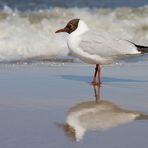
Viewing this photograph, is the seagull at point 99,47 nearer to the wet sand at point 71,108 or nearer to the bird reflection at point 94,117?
the wet sand at point 71,108

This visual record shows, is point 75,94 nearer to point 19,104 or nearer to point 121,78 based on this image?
point 19,104

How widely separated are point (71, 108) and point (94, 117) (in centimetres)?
40

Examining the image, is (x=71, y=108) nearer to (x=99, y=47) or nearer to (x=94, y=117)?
(x=94, y=117)

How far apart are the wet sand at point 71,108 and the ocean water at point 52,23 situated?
4.45 ft

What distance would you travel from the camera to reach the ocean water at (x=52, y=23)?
27.7 feet

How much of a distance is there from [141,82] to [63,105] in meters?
1.32

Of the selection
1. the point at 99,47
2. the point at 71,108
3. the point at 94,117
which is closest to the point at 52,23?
the point at 99,47

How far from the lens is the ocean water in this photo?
8.44 metres

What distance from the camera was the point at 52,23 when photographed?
1037 cm

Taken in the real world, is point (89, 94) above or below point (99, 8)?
below

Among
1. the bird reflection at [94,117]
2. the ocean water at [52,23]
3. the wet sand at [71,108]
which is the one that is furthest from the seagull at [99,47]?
the ocean water at [52,23]

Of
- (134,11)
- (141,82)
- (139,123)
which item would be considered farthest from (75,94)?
(134,11)

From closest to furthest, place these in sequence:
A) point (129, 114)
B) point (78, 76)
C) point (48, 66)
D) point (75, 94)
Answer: point (129, 114) < point (75, 94) < point (78, 76) < point (48, 66)

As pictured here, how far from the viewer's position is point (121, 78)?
629 centimetres
